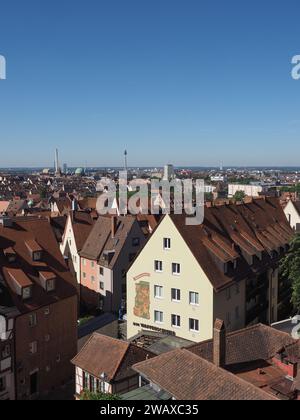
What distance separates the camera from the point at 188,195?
5322cm

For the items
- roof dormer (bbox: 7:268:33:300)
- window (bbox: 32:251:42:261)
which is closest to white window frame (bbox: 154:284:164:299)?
window (bbox: 32:251:42:261)

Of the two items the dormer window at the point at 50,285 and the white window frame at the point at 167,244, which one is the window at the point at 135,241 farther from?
the dormer window at the point at 50,285

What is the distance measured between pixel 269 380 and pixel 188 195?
1263 inches

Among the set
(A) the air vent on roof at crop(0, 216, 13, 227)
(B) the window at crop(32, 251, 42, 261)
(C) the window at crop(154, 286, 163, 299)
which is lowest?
(C) the window at crop(154, 286, 163, 299)

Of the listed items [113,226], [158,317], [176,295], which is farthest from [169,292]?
[113,226]

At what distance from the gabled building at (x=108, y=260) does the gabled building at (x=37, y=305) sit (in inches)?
480

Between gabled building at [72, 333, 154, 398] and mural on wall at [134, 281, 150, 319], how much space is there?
9.70 metres

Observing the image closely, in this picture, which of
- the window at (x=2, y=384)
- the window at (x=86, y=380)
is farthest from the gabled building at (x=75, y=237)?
the window at (x=86, y=380)

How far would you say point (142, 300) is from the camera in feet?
125

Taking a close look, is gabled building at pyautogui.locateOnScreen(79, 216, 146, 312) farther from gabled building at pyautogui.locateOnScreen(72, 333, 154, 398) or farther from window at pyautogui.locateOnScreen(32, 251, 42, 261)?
gabled building at pyautogui.locateOnScreen(72, 333, 154, 398)

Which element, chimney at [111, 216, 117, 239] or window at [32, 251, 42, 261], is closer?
window at [32, 251, 42, 261]

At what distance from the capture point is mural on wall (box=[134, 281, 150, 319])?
37625 mm
